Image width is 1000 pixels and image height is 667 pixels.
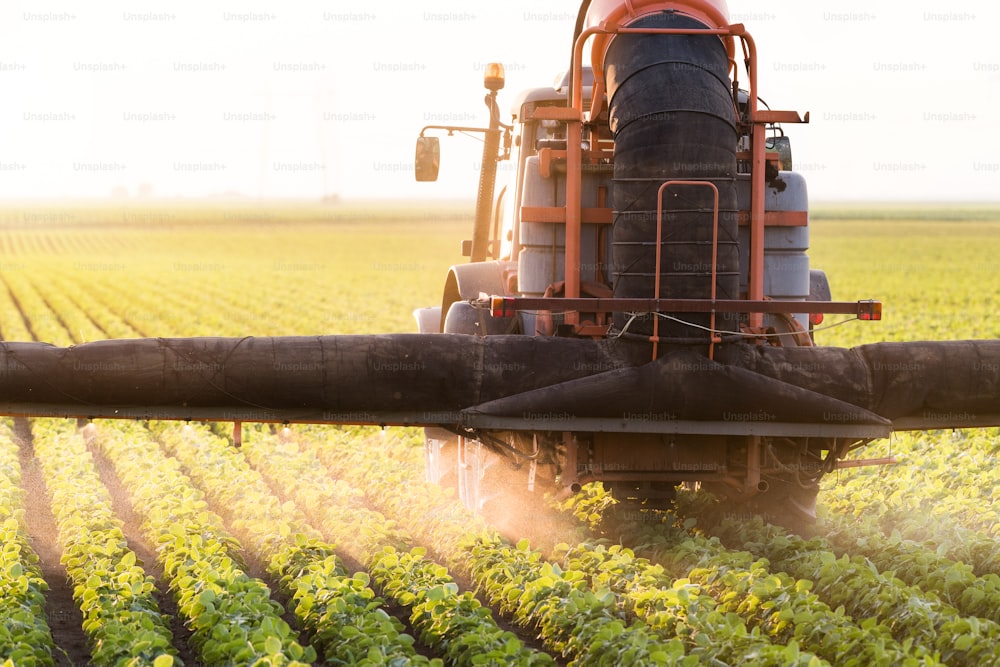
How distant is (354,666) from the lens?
573cm

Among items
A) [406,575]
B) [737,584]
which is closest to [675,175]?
[737,584]

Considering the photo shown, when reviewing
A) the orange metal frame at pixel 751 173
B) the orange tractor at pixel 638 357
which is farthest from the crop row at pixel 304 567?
the orange metal frame at pixel 751 173

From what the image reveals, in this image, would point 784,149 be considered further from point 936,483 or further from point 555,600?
point 555,600

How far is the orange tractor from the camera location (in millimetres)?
7230

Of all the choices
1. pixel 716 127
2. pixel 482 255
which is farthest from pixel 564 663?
pixel 482 255

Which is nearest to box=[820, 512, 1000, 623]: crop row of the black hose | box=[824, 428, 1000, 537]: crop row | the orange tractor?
the orange tractor

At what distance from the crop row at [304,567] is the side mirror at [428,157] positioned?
272 cm

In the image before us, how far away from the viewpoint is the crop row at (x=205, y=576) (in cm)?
584

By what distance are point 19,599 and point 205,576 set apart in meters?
0.93

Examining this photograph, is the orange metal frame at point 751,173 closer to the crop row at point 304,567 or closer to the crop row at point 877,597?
the crop row at point 877,597

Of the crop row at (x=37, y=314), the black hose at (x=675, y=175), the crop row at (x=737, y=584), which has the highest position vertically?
the black hose at (x=675, y=175)

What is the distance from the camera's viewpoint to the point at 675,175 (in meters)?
7.38

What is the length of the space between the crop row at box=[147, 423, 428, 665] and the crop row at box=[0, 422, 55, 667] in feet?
4.15

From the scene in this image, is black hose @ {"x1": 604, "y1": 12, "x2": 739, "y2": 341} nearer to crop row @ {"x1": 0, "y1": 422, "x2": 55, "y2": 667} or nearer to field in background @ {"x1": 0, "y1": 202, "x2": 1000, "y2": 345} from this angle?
crop row @ {"x1": 0, "y1": 422, "x2": 55, "y2": 667}
